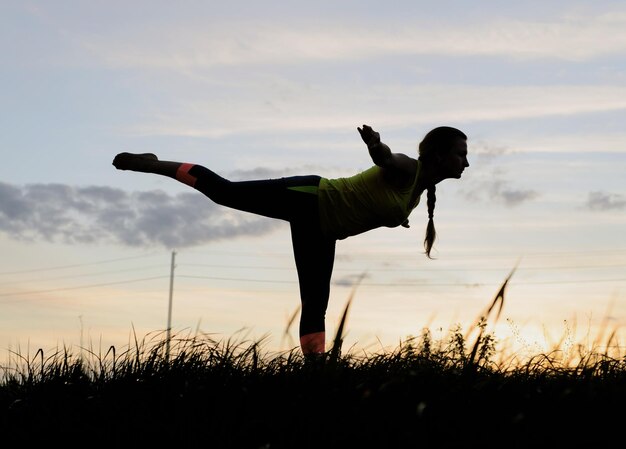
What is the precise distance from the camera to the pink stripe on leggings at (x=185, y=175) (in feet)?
23.8

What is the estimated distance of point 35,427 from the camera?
18.4 feet

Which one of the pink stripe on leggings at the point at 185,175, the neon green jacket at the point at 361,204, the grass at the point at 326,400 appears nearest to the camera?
the grass at the point at 326,400

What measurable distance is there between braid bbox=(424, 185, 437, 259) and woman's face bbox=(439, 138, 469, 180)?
0.58 feet

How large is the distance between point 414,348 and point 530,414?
1514mm

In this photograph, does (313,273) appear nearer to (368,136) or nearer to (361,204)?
(361,204)

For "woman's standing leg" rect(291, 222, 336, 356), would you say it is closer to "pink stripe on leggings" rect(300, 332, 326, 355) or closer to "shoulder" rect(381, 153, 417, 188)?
"pink stripe on leggings" rect(300, 332, 326, 355)

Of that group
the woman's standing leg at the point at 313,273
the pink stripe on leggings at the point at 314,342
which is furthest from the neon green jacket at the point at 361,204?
the pink stripe on leggings at the point at 314,342

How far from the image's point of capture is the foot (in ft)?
25.4

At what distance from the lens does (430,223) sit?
7.46m

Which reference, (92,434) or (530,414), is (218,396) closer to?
(92,434)

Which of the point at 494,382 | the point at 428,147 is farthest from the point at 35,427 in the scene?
the point at 428,147

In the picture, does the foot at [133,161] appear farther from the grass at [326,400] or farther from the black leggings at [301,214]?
the grass at [326,400]

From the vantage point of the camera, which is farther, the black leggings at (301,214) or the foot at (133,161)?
the foot at (133,161)

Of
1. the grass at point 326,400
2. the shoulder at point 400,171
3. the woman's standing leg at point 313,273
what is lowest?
the grass at point 326,400
